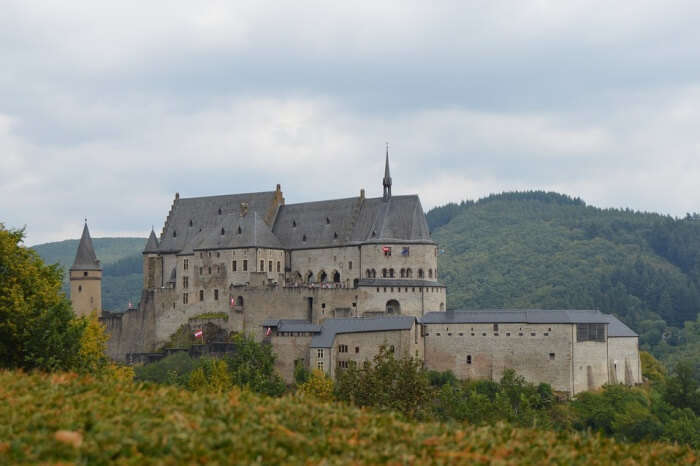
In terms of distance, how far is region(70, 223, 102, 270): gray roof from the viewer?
350 ft

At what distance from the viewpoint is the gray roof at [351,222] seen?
97.7 meters

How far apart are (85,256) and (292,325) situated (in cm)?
3031

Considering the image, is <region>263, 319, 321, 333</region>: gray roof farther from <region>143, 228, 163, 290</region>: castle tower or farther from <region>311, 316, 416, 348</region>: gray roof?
<region>143, 228, 163, 290</region>: castle tower

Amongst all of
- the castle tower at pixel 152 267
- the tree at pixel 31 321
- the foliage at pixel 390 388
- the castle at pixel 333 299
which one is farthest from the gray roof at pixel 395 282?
the tree at pixel 31 321

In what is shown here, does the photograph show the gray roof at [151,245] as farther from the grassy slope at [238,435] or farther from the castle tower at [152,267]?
the grassy slope at [238,435]

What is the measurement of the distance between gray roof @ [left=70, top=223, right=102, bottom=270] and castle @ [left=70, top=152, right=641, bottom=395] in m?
0.15

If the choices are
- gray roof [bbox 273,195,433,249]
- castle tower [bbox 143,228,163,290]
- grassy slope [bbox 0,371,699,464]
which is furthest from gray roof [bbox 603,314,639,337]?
grassy slope [bbox 0,371,699,464]

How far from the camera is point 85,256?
10762 centimetres

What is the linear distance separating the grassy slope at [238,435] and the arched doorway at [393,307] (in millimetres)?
63886

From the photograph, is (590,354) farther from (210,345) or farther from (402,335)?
(210,345)

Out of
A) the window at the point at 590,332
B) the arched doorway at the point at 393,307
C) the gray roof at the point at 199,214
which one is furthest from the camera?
the gray roof at the point at 199,214

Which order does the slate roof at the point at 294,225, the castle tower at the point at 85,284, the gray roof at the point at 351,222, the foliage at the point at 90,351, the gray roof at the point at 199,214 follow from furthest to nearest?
the gray roof at the point at 199,214 → the castle tower at the point at 85,284 → the slate roof at the point at 294,225 → the gray roof at the point at 351,222 → the foliage at the point at 90,351

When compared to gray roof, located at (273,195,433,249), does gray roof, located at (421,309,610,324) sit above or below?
below

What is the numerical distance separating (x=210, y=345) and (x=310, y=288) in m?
10.2
